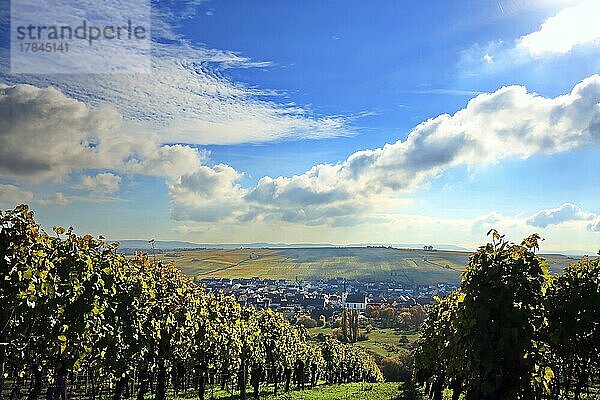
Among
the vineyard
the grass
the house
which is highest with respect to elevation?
the vineyard

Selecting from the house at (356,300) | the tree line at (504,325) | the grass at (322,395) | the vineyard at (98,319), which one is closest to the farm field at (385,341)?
the house at (356,300)

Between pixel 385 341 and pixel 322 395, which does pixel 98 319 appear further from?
pixel 385 341

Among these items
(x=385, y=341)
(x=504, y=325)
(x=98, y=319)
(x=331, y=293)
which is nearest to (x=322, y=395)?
(x=98, y=319)

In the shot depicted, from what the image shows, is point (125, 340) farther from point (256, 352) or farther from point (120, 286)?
point (256, 352)

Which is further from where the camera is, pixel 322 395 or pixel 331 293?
pixel 331 293

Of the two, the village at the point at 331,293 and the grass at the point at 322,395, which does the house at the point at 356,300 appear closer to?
the village at the point at 331,293

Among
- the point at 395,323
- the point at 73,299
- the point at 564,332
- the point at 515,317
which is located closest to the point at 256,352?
the point at 73,299

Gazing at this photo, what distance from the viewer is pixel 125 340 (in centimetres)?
1595

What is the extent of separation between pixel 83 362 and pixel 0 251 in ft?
18.8

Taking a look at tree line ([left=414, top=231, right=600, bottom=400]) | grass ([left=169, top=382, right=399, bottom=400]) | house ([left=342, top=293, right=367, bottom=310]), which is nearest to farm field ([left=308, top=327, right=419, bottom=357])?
house ([left=342, top=293, right=367, bottom=310])

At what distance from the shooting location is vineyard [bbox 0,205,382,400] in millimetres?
9914

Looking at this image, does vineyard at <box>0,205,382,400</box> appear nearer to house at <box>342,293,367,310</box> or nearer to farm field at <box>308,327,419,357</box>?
farm field at <box>308,327,419,357</box>

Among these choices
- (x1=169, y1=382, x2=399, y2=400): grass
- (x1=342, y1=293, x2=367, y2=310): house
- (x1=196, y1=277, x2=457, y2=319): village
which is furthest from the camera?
(x1=342, y1=293, x2=367, y2=310): house

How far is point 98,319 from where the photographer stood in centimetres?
1334
